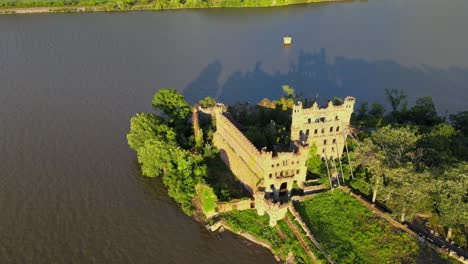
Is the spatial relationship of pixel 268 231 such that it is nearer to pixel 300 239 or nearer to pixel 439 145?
pixel 300 239

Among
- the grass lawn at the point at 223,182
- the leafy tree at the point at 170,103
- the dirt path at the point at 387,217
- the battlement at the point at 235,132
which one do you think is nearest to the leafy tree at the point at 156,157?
the grass lawn at the point at 223,182

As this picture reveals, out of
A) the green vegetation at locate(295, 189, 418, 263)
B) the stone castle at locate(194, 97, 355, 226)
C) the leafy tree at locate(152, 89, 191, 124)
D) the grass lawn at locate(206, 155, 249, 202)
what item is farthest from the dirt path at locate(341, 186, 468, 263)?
the leafy tree at locate(152, 89, 191, 124)

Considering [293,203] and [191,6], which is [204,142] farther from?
Answer: [191,6]

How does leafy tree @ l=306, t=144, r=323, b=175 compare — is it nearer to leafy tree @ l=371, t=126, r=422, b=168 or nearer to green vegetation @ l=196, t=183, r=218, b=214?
leafy tree @ l=371, t=126, r=422, b=168

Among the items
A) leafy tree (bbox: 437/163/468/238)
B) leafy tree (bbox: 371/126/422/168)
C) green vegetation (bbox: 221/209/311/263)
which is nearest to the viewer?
A: leafy tree (bbox: 437/163/468/238)

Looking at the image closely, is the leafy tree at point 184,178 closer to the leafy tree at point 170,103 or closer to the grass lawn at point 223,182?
the grass lawn at point 223,182

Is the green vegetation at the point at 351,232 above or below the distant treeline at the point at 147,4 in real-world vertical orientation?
below

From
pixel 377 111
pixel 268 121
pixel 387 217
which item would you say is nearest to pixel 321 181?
pixel 387 217
